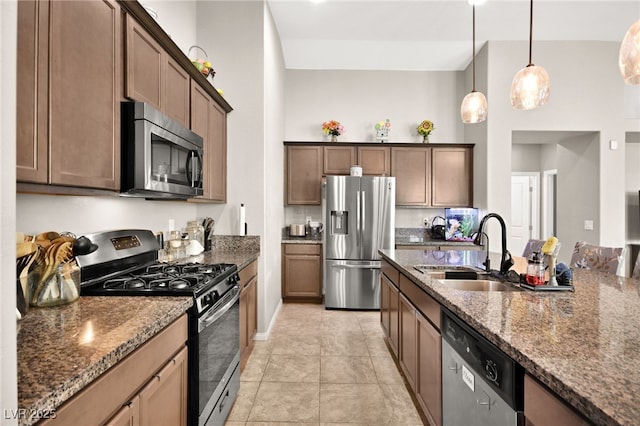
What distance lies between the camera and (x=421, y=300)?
6.16ft

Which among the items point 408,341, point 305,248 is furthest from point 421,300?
point 305,248

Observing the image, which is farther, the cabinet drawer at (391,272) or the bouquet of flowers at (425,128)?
the bouquet of flowers at (425,128)

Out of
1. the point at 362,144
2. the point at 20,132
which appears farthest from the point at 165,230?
the point at 362,144

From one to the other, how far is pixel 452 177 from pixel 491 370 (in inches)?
161

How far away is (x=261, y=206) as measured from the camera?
3266mm

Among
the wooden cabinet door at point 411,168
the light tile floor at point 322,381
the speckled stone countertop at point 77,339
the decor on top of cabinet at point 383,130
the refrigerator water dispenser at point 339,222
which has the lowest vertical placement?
the light tile floor at point 322,381

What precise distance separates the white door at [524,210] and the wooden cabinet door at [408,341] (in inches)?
214

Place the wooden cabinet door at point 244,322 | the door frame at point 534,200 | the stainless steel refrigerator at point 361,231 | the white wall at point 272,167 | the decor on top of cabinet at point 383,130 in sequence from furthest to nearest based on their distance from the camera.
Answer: the door frame at point 534,200 < the decor on top of cabinet at point 383,130 < the stainless steel refrigerator at point 361,231 < the white wall at point 272,167 < the wooden cabinet door at point 244,322

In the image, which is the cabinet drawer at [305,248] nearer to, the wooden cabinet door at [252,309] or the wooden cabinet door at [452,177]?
the wooden cabinet door at [252,309]

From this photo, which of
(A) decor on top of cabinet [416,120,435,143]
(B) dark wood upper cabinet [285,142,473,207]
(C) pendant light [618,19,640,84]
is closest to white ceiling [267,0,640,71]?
(A) decor on top of cabinet [416,120,435,143]

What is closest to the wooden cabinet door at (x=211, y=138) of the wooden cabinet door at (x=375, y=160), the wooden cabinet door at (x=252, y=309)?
the wooden cabinet door at (x=252, y=309)

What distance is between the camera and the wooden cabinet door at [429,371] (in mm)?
1604

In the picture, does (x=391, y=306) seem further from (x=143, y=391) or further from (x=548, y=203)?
(x=548, y=203)
